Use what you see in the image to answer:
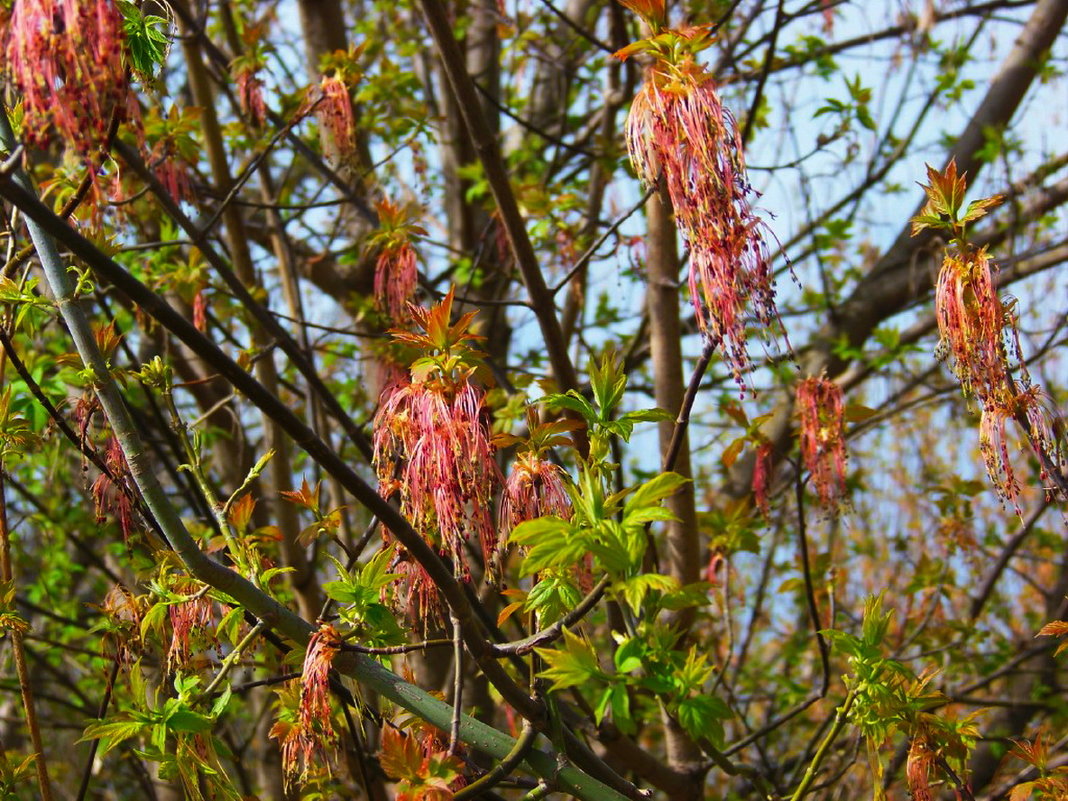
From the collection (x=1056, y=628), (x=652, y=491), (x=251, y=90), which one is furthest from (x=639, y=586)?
(x=251, y=90)

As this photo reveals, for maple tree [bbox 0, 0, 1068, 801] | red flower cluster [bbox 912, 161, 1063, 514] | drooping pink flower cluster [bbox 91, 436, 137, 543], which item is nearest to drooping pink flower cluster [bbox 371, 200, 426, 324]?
maple tree [bbox 0, 0, 1068, 801]

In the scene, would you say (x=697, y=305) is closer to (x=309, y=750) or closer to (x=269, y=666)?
(x=309, y=750)

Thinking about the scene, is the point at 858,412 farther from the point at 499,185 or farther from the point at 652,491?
the point at 652,491

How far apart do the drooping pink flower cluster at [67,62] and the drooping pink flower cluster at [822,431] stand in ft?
6.18

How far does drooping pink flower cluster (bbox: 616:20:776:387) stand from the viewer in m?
1.51

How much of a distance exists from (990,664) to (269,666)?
311 centimetres

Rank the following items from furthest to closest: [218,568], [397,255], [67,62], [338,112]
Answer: [338,112] → [397,255] → [218,568] → [67,62]

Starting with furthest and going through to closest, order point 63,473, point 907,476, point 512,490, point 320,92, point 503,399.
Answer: point 907,476 < point 63,473 < point 320,92 < point 503,399 < point 512,490

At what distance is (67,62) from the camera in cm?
115

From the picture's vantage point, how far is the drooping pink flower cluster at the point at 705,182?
1515 mm

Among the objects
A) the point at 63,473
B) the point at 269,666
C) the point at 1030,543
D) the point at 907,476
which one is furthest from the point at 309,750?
the point at 907,476

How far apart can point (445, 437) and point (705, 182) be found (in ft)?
1.74

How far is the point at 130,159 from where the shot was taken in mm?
2072

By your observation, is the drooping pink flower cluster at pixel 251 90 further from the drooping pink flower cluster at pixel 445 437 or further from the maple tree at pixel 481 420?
the drooping pink flower cluster at pixel 445 437
